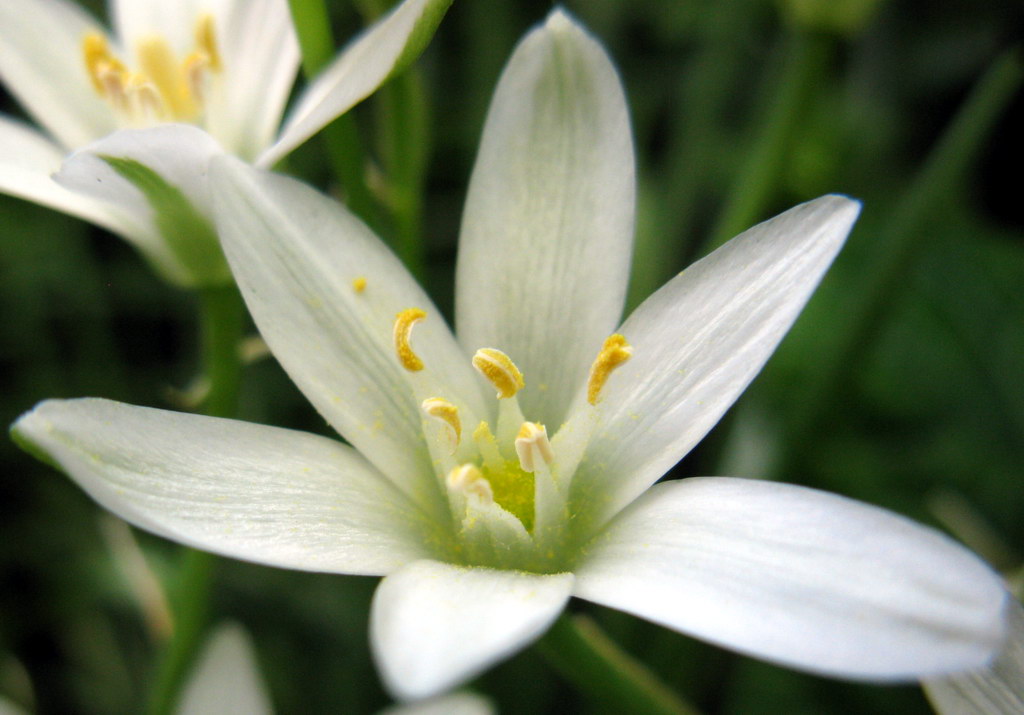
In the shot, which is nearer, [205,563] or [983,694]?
[983,694]

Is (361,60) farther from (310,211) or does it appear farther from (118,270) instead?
(118,270)

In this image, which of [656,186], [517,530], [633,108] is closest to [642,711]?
[517,530]

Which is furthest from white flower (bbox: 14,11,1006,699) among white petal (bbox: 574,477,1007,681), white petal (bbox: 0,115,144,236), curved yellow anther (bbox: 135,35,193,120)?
curved yellow anther (bbox: 135,35,193,120)

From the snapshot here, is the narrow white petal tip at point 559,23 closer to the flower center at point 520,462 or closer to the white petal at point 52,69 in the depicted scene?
the flower center at point 520,462

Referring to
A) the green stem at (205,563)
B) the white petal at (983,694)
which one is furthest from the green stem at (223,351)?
the white petal at (983,694)

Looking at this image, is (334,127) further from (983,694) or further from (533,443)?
(983,694)

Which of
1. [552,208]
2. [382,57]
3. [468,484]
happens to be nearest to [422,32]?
[382,57]
